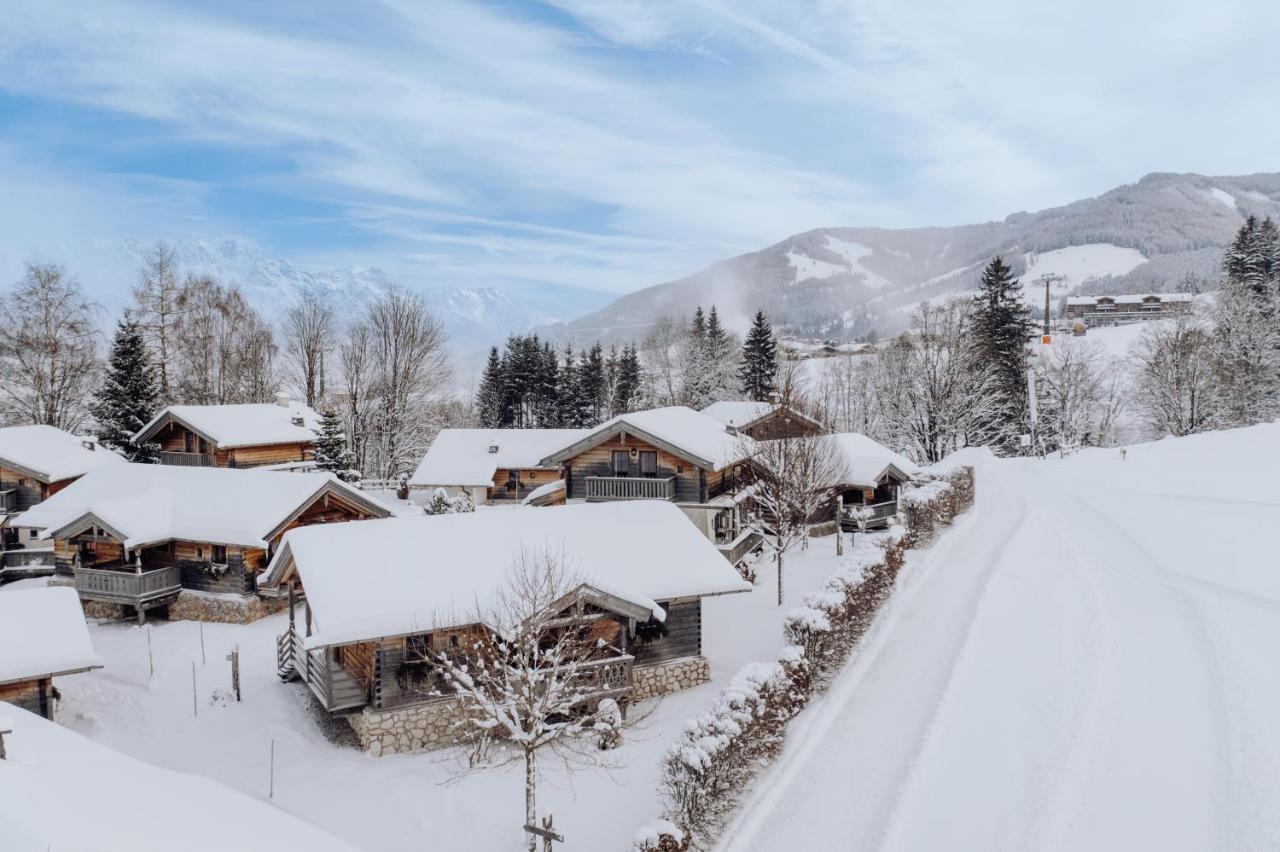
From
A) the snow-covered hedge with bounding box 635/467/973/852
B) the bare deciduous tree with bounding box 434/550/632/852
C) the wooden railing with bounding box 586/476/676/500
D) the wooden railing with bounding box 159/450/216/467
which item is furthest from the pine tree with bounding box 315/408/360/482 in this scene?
the snow-covered hedge with bounding box 635/467/973/852

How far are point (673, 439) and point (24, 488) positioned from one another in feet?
115

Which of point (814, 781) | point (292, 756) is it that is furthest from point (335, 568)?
point (814, 781)

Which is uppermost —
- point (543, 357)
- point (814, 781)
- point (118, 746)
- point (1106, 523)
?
point (543, 357)

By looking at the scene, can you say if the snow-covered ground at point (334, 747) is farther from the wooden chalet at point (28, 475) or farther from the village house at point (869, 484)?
the wooden chalet at point (28, 475)

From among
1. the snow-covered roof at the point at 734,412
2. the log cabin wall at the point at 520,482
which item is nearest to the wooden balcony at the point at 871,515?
the snow-covered roof at the point at 734,412

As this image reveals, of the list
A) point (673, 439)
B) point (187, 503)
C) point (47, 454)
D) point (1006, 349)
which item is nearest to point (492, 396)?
point (47, 454)

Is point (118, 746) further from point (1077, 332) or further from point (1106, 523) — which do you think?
point (1077, 332)

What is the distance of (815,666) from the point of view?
57.5 ft

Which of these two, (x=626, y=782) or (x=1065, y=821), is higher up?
(x=1065, y=821)

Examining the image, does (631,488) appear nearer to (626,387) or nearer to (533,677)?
(533,677)

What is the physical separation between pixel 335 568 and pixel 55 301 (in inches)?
1671

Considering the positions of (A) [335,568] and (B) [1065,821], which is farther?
(A) [335,568]

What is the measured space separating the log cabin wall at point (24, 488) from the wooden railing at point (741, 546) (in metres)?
35.7

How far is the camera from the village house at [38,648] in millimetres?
17531
